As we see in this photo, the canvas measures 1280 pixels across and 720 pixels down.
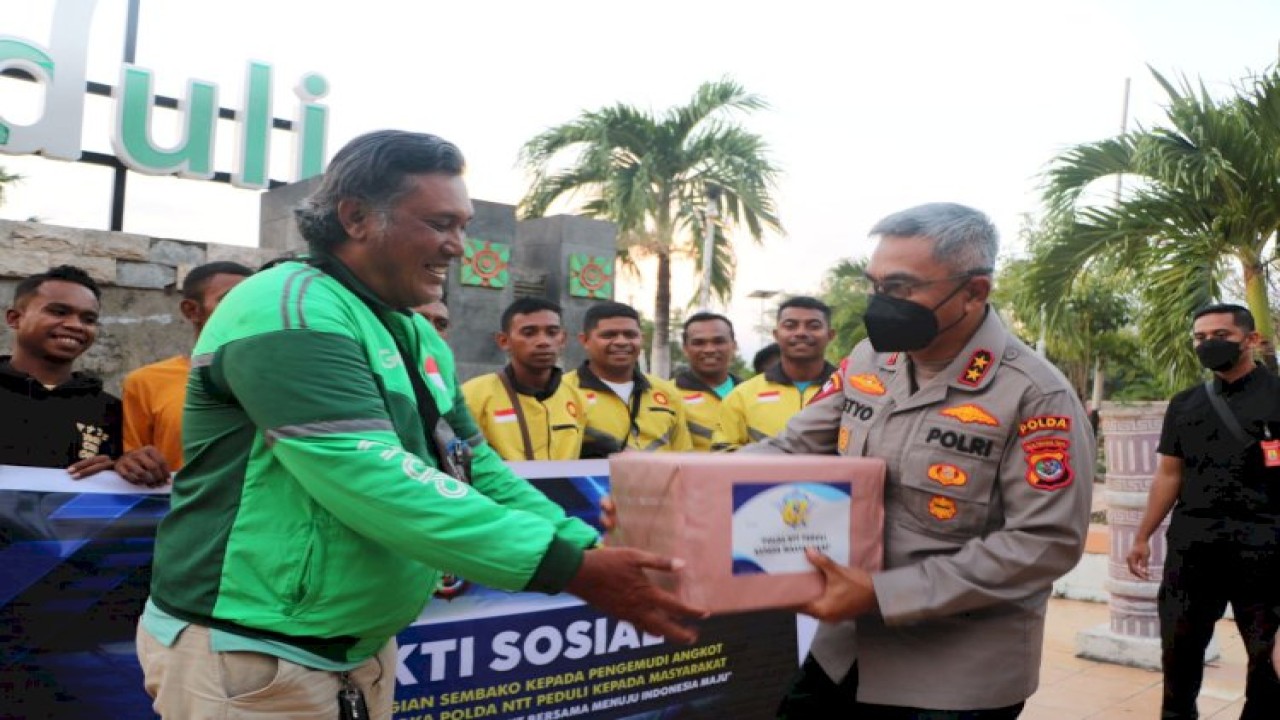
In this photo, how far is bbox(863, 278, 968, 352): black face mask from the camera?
7.42ft

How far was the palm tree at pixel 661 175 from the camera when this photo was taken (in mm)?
19359

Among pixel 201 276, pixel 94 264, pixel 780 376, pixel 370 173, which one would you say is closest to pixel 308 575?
pixel 370 173

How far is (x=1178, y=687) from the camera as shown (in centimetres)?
443

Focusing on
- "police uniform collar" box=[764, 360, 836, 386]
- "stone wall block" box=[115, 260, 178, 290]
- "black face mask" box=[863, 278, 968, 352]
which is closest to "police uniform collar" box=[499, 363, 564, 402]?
"police uniform collar" box=[764, 360, 836, 386]

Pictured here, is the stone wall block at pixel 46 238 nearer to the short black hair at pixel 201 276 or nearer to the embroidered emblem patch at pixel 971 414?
the short black hair at pixel 201 276

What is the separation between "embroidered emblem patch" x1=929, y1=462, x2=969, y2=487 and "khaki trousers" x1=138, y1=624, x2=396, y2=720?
4.21 ft

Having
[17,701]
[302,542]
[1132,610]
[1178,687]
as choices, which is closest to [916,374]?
[302,542]

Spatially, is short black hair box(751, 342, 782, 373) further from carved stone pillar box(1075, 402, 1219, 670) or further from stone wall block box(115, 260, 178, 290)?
stone wall block box(115, 260, 178, 290)

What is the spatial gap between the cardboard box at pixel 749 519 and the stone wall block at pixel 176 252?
19.7ft

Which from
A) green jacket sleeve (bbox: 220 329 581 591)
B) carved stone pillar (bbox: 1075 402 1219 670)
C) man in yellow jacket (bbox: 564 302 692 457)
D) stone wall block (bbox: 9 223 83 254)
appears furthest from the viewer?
stone wall block (bbox: 9 223 83 254)

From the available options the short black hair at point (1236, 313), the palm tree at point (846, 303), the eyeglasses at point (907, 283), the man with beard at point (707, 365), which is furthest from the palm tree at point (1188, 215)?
the palm tree at point (846, 303)

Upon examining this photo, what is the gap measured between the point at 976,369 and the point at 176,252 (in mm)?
6472

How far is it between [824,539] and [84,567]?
90.9 inches

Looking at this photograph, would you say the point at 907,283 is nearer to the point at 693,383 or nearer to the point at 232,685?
the point at 232,685
